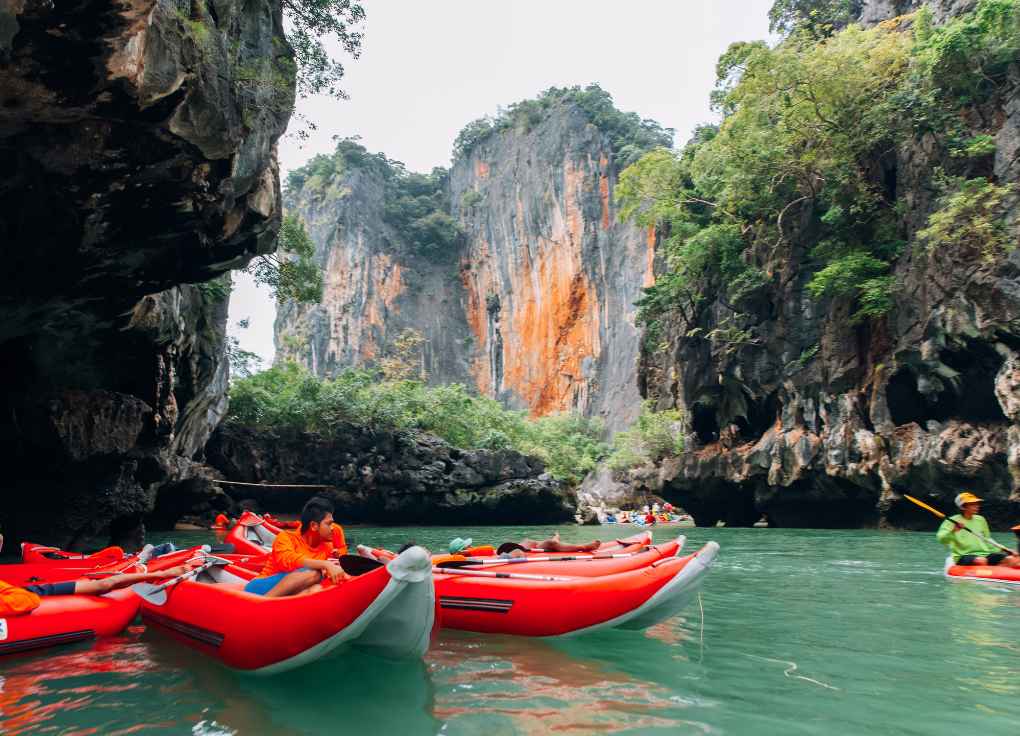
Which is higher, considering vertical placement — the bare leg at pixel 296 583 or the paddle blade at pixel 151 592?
the bare leg at pixel 296 583

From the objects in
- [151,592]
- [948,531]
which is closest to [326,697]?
[151,592]

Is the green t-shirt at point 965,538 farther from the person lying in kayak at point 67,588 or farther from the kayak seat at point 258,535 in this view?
the kayak seat at point 258,535

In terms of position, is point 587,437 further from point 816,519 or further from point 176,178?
point 176,178

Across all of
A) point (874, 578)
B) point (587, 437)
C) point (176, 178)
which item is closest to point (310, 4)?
point (176, 178)

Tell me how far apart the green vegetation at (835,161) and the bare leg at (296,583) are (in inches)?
606

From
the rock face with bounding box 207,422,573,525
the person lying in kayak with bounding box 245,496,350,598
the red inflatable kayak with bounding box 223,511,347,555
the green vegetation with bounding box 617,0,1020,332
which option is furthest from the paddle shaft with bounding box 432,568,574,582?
the rock face with bounding box 207,422,573,525

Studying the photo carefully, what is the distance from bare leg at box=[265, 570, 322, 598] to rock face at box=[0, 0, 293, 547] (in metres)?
4.77

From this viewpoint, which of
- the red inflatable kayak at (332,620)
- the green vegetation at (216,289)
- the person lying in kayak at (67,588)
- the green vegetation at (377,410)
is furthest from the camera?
the green vegetation at (377,410)

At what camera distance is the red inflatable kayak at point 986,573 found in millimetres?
7461

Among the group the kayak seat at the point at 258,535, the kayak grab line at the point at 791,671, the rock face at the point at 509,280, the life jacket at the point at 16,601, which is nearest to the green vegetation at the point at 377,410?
the rock face at the point at 509,280

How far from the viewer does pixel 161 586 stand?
5.67m

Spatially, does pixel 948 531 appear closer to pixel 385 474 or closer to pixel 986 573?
pixel 986 573

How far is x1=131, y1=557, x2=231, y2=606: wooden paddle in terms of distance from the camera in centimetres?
560

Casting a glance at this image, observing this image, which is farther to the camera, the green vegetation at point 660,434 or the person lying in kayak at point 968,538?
the green vegetation at point 660,434
